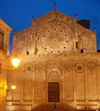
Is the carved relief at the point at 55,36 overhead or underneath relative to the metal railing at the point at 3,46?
overhead

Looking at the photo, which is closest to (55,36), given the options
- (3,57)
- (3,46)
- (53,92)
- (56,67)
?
(56,67)

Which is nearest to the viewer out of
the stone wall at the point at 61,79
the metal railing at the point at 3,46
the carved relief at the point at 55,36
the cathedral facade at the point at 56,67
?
the metal railing at the point at 3,46

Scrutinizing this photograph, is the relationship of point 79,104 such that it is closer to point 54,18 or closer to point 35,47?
point 35,47

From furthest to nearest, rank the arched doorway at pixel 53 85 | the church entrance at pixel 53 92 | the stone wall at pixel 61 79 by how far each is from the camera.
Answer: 1. the arched doorway at pixel 53 85
2. the church entrance at pixel 53 92
3. the stone wall at pixel 61 79

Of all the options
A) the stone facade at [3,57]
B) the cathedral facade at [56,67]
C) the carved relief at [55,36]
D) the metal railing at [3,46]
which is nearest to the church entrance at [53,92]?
the cathedral facade at [56,67]

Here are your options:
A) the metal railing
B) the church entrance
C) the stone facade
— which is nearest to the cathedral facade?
the church entrance

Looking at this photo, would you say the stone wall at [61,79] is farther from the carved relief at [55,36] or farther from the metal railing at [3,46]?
the metal railing at [3,46]

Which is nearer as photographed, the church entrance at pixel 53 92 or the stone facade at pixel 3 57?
the stone facade at pixel 3 57

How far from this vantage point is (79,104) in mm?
19953

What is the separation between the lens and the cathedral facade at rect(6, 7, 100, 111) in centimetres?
2034

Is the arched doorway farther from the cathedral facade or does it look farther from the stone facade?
the stone facade

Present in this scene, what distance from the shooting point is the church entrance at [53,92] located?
68.0 feet

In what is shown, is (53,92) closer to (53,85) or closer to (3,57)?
(53,85)

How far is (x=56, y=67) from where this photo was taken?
68.8 feet
